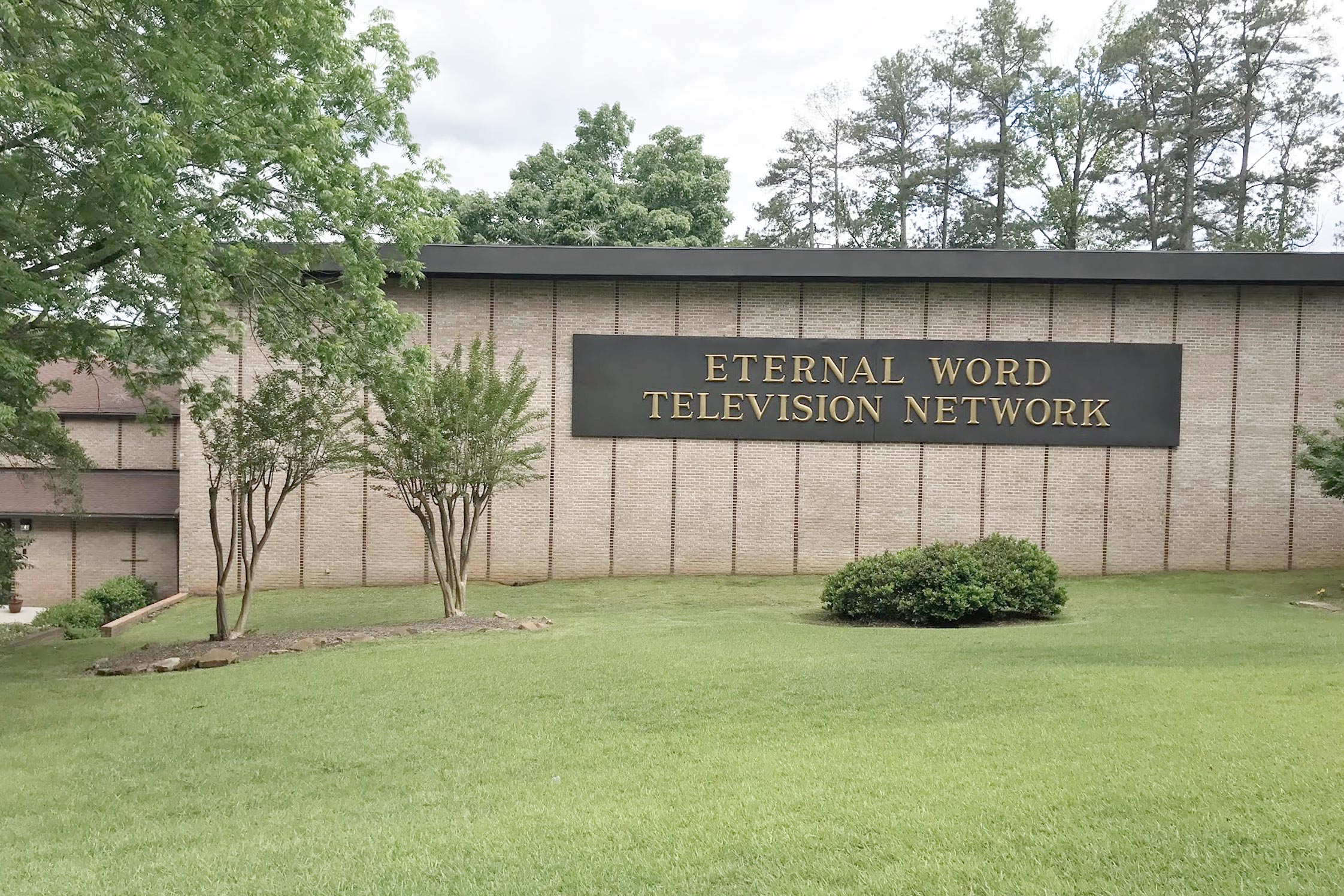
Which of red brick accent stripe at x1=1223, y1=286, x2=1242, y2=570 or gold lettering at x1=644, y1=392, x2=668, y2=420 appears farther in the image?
gold lettering at x1=644, y1=392, x2=668, y2=420

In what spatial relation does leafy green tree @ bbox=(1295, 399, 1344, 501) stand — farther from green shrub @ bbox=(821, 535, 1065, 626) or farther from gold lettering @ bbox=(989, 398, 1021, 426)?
green shrub @ bbox=(821, 535, 1065, 626)

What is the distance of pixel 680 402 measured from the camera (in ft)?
59.8

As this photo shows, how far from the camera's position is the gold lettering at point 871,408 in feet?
59.7

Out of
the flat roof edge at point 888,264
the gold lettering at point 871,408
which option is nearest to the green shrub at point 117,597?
the flat roof edge at point 888,264

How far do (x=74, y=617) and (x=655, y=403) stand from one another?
35.3ft

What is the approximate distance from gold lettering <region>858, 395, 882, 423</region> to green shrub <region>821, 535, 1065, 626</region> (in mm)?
4883

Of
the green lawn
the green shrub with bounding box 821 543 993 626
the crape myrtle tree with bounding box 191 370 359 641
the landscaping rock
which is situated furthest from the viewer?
the green shrub with bounding box 821 543 993 626

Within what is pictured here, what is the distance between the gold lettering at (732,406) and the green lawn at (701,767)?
733 centimetres

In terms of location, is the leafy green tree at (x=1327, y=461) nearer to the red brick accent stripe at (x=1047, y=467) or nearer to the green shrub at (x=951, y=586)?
the red brick accent stripe at (x=1047, y=467)

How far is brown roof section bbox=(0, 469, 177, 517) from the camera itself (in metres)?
19.7

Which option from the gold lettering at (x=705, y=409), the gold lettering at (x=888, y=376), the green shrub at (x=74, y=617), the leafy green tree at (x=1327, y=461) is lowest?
the green shrub at (x=74, y=617)

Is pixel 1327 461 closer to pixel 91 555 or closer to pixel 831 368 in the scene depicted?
pixel 831 368

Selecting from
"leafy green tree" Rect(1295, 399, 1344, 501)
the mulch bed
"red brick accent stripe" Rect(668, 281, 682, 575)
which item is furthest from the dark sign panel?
the mulch bed

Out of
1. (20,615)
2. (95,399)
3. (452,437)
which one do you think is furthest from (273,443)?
(95,399)
